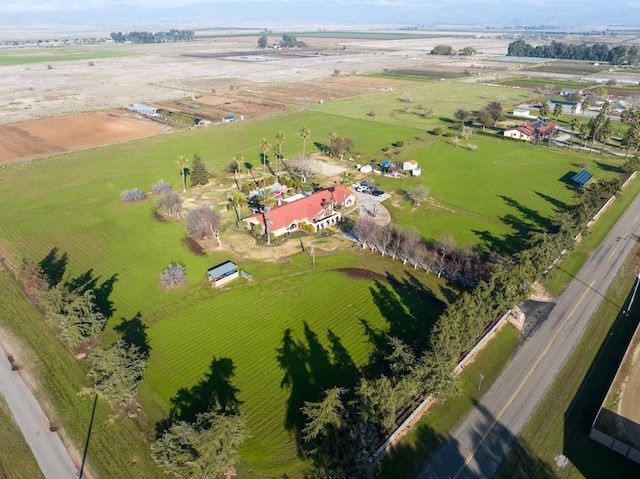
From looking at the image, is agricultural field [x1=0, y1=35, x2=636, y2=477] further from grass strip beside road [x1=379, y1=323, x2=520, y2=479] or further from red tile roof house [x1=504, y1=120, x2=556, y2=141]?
red tile roof house [x1=504, y1=120, x2=556, y2=141]

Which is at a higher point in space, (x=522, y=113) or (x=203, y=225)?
(x=522, y=113)

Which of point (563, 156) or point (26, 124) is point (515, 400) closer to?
point (563, 156)

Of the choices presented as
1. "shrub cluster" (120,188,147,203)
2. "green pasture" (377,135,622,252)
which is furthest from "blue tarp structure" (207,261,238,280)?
"shrub cluster" (120,188,147,203)

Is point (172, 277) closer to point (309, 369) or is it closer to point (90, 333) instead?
point (90, 333)

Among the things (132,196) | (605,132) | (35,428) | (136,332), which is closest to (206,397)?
(136,332)

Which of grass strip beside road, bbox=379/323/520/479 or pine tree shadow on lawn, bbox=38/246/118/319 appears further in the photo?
pine tree shadow on lawn, bbox=38/246/118/319

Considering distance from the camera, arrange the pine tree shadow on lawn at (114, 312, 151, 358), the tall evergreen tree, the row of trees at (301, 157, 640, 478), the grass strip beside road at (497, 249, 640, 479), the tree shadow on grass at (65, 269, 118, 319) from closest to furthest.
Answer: the row of trees at (301, 157, 640, 478), the grass strip beside road at (497, 249, 640, 479), the pine tree shadow on lawn at (114, 312, 151, 358), the tree shadow on grass at (65, 269, 118, 319), the tall evergreen tree

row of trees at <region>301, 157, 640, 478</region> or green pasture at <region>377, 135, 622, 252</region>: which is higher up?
row of trees at <region>301, 157, 640, 478</region>
